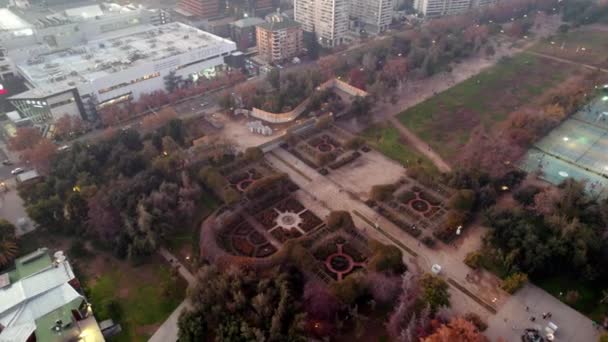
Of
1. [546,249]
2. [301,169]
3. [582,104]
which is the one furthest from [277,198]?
[582,104]

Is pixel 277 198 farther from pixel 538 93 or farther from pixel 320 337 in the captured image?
pixel 538 93

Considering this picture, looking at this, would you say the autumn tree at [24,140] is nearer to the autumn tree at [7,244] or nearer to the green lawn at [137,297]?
the autumn tree at [7,244]

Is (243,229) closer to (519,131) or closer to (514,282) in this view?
(514,282)

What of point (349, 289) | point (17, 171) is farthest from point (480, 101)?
point (17, 171)

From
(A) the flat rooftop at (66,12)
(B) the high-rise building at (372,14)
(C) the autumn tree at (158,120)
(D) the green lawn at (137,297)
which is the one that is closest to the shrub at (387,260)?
(D) the green lawn at (137,297)

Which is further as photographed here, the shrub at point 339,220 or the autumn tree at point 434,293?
the shrub at point 339,220

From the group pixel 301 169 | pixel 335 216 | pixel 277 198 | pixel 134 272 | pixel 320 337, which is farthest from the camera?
pixel 301 169
